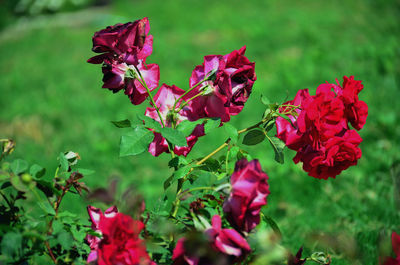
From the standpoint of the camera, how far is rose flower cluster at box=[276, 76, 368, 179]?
0.88m

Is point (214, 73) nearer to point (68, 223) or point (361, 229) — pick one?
point (68, 223)

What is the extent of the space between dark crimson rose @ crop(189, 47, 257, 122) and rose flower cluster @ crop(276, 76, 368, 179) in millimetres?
123

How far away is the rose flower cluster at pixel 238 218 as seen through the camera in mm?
747

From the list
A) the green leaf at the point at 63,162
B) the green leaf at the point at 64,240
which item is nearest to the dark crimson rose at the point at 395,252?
the green leaf at the point at 64,240

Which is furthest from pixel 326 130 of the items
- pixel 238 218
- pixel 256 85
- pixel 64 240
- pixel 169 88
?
pixel 256 85

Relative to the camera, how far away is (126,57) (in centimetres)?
95

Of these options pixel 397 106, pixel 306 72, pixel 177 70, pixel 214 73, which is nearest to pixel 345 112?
pixel 214 73

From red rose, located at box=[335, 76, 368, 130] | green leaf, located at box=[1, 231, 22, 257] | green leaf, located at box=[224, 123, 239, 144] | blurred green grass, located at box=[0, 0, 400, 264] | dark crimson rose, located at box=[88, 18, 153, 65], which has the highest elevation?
dark crimson rose, located at box=[88, 18, 153, 65]

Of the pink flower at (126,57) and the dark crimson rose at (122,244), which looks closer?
the dark crimson rose at (122,244)

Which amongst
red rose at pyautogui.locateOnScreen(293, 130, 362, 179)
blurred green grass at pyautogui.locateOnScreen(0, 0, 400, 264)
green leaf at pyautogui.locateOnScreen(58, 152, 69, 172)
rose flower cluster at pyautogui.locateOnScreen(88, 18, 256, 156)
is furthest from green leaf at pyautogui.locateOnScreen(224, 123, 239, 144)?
green leaf at pyautogui.locateOnScreen(58, 152, 69, 172)

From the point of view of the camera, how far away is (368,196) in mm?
2213

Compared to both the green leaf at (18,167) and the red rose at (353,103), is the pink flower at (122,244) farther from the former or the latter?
the red rose at (353,103)

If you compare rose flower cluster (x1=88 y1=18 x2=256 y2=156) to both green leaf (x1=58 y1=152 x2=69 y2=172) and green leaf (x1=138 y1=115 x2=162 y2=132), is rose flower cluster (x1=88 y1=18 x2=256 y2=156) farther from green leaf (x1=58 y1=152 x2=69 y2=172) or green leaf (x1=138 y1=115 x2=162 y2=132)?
green leaf (x1=58 y1=152 x2=69 y2=172)

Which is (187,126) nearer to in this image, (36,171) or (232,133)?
(232,133)
